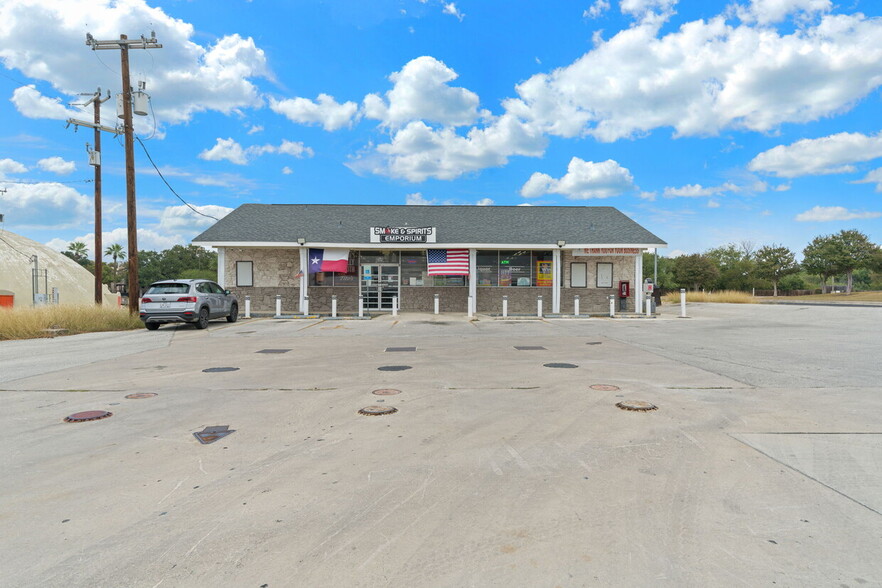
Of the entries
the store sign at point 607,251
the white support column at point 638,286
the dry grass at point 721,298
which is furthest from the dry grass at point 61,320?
the dry grass at point 721,298

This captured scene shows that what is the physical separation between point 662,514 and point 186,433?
4572mm

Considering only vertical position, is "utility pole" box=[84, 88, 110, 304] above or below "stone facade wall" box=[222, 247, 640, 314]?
above

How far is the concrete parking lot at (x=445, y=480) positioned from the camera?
107 inches

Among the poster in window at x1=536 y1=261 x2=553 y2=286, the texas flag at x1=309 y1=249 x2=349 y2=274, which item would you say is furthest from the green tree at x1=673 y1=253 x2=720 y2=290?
the texas flag at x1=309 y1=249 x2=349 y2=274

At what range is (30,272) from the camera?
131 feet

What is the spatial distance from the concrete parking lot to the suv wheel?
8459 millimetres

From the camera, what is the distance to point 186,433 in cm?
516

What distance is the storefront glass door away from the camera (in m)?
26.0

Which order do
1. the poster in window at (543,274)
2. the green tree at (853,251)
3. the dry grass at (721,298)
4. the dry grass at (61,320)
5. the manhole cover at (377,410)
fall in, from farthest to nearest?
the green tree at (853,251), the dry grass at (721,298), the poster in window at (543,274), the dry grass at (61,320), the manhole cover at (377,410)

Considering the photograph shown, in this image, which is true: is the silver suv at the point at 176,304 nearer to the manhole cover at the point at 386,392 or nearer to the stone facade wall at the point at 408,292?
the stone facade wall at the point at 408,292

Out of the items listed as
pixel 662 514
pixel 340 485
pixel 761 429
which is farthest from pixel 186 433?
pixel 761 429

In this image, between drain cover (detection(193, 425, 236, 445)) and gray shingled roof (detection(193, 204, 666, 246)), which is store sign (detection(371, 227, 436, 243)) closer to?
gray shingled roof (detection(193, 204, 666, 246))

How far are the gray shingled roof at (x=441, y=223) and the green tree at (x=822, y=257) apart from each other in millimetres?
45255

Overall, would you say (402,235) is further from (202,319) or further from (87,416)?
(87,416)
